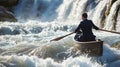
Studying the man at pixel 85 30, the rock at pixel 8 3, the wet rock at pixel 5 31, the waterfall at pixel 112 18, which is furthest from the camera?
the rock at pixel 8 3

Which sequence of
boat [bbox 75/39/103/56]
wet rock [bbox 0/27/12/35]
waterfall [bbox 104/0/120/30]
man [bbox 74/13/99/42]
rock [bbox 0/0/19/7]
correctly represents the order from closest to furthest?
boat [bbox 75/39/103/56], man [bbox 74/13/99/42], wet rock [bbox 0/27/12/35], waterfall [bbox 104/0/120/30], rock [bbox 0/0/19/7]

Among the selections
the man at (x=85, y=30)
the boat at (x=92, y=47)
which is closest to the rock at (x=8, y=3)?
the man at (x=85, y=30)

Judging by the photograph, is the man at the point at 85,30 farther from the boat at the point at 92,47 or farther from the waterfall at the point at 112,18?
the waterfall at the point at 112,18

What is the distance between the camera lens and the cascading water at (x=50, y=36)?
38.6 ft

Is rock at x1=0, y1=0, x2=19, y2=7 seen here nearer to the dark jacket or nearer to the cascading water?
the cascading water

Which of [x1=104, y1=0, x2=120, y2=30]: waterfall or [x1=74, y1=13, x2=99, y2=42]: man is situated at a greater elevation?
[x1=74, y1=13, x2=99, y2=42]: man

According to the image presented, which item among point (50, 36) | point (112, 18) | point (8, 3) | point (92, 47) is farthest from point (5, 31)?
A: point (8, 3)

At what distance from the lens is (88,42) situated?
11.9 m

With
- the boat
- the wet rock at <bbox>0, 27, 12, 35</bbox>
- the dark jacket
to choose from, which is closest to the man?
the dark jacket

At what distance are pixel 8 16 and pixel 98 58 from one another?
45.6ft

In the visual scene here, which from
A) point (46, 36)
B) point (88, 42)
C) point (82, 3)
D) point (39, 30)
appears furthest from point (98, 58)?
point (82, 3)

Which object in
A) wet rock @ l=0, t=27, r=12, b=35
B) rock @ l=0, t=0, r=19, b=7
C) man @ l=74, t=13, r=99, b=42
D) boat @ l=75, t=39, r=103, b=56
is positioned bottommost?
wet rock @ l=0, t=27, r=12, b=35

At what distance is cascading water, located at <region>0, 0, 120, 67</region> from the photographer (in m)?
11.8

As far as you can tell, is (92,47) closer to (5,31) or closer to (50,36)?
(50,36)
